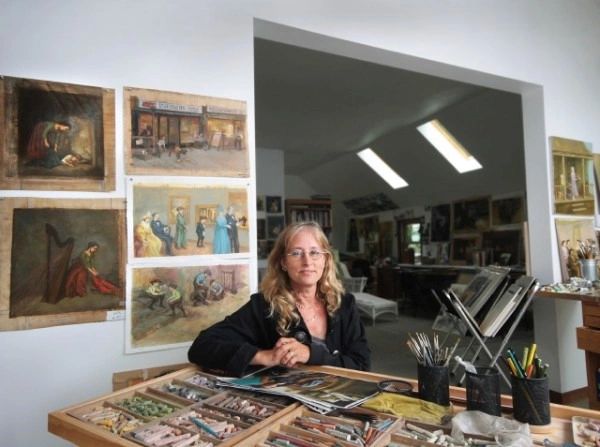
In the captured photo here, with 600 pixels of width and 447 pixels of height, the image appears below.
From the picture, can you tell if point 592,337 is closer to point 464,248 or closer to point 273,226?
point 273,226

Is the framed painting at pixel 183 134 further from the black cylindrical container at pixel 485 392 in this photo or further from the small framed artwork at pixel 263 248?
the small framed artwork at pixel 263 248

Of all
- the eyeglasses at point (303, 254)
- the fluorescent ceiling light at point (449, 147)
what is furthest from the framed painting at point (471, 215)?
the eyeglasses at point (303, 254)

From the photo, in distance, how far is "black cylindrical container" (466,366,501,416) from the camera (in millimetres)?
894

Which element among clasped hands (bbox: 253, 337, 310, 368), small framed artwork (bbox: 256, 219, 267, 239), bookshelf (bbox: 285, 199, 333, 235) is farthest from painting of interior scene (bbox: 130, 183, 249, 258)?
bookshelf (bbox: 285, 199, 333, 235)

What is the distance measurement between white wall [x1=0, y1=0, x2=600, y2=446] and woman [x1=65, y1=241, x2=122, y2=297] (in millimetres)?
143

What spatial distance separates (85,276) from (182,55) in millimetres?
1059

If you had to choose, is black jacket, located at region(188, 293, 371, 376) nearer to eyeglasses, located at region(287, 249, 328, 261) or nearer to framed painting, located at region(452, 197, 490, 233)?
eyeglasses, located at region(287, 249, 328, 261)

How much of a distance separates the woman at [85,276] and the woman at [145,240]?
15 cm

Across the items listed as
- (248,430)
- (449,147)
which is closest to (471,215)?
(449,147)

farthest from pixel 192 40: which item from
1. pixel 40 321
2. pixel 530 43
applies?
pixel 530 43

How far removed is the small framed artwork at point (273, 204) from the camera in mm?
6738

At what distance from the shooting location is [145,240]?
174cm

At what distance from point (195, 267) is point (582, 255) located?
2.96m

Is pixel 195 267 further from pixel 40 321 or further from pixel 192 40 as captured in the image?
pixel 192 40
